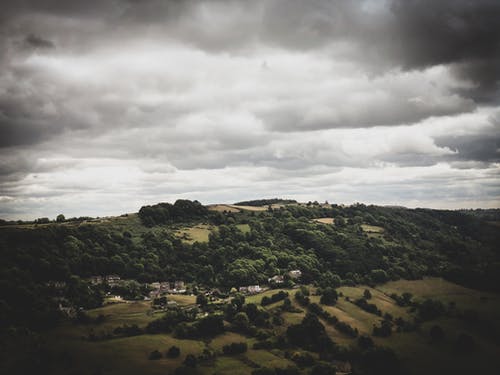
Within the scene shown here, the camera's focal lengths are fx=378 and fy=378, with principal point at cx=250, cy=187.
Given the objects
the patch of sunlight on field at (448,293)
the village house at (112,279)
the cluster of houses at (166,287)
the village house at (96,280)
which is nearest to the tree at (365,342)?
the patch of sunlight on field at (448,293)

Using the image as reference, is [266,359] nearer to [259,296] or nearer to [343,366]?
[343,366]

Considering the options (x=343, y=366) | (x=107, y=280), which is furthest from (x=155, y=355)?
(x=107, y=280)

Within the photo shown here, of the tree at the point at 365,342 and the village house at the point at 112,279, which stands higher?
the village house at the point at 112,279

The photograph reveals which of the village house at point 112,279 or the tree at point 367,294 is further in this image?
the tree at point 367,294

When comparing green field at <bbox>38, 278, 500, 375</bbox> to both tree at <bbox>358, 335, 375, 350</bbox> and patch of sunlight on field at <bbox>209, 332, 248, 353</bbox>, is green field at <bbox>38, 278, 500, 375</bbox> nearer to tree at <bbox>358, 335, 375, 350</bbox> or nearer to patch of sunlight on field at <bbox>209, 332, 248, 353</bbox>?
patch of sunlight on field at <bbox>209, 332, 248, 353</bbox>

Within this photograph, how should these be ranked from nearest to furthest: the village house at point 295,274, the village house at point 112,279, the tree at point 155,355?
the tree at point 155,355
the village house at point 112,279
the village house at point 295,274

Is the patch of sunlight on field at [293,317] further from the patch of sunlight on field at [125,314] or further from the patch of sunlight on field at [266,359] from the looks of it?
the patch of sunlight on field at [125,314]

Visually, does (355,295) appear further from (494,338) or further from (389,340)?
(494,338)

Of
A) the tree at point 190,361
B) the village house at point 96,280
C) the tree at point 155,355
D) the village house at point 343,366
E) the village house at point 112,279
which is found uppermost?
the village house at point 96,280

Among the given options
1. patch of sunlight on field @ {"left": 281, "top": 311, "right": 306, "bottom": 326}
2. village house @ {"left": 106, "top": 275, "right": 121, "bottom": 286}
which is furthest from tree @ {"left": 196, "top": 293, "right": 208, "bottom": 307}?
village house @ {"left": 106, "top": 275, "right": 121, "bottom": 286}

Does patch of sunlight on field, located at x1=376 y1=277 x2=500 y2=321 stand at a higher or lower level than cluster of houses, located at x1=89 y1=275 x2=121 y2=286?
lower
